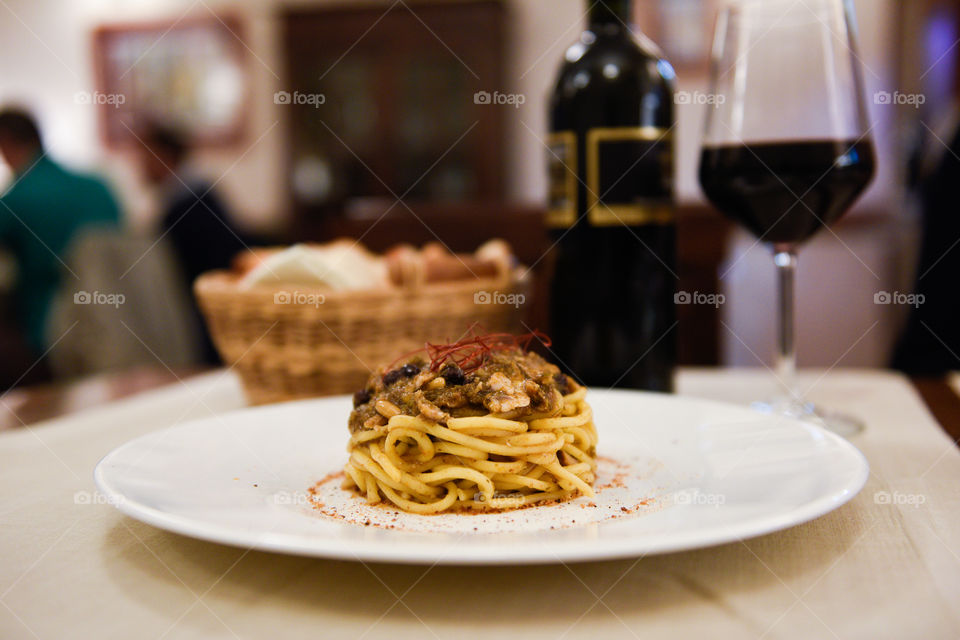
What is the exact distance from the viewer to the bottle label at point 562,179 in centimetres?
137

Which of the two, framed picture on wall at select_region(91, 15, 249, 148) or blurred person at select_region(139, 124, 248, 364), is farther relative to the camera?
framed picture on wall at select_region(91, 15, 249, 148)

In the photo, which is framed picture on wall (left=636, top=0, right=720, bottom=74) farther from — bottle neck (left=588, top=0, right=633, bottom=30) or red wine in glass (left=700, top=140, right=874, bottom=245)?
red wine in glass (left=700, top=140, right=874, bottom=245)

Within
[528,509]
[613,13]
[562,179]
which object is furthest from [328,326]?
[613,13]

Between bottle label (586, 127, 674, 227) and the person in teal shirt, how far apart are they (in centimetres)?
330

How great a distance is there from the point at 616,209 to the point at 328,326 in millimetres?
511

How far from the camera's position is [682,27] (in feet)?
18.7

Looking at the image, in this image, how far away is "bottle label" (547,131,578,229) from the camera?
137 centimetres

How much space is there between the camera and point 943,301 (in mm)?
2549

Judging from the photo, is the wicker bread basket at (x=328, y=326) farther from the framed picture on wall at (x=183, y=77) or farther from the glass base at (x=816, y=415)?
the framed picture on wall at (x=183, y=77)

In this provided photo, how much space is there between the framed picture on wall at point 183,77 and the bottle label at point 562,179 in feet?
19.0

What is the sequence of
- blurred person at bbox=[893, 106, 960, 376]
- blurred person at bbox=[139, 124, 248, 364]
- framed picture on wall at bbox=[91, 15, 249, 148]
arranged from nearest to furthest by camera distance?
blurred person at bbox=[893, 106, 960, 376] → blurred person at bbox=[139, 124, 248, 364] → framed picture on wall at bbox=[91, 15, 249, 148]

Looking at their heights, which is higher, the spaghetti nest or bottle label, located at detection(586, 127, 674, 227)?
bottle label, located at detection(586, 127, 674, 227)

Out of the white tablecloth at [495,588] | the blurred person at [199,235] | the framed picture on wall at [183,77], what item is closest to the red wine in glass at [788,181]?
the white tablecloth at [495,588]

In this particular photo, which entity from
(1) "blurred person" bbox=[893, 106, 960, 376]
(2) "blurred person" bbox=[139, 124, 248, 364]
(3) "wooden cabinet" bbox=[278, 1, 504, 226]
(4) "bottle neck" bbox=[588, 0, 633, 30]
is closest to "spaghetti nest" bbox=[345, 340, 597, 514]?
(4) "bottle neck" bbox=[588, 0, 633, 30]
